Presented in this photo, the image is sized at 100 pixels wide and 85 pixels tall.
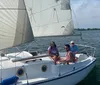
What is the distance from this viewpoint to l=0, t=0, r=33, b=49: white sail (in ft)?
37.8

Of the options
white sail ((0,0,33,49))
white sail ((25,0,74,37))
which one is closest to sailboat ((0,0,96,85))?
white sail ((0,0,33,49))

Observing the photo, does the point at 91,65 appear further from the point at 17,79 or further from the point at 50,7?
the point at 17,79

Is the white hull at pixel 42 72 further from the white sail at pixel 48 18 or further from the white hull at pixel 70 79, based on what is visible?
the white sail at pixel 48 18

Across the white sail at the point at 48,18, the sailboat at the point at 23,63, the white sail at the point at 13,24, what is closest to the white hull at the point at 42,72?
the sailboat at the point at 23,63

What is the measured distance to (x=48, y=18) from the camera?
630 inches

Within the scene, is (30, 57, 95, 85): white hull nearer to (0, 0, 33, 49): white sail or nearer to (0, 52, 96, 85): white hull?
(0, 52, 96, 85): white hull

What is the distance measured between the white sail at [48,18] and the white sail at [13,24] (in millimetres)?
3196

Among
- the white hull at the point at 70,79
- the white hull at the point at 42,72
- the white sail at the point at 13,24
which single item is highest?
the white sail at the point at 13,24

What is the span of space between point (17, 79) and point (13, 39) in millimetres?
2084

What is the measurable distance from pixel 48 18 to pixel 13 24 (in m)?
4.43

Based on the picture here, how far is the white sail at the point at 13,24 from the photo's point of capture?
453 inches

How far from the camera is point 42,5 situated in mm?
15758

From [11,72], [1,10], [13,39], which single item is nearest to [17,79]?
[11,72]

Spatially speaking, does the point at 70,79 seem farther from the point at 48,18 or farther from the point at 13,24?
the point at 48,18
